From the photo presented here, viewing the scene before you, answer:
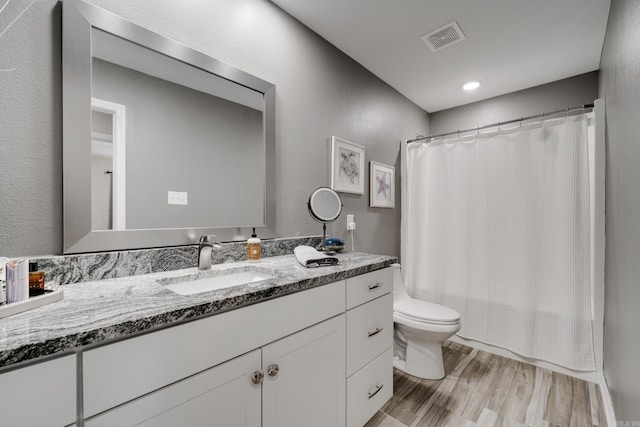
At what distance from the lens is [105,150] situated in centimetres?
103

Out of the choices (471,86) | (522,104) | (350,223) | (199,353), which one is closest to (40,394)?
(199,353)

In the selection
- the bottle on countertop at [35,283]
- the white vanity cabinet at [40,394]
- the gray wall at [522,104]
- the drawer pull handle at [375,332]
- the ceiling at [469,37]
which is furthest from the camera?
the gray wall at [522,104]

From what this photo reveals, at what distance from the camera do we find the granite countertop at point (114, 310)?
0.52 m

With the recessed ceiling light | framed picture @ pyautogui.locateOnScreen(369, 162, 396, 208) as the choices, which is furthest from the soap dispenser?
the recessed ceiling light

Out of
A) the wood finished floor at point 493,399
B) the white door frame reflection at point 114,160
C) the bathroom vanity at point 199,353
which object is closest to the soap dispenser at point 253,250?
the bathroom vanity at point 199,353

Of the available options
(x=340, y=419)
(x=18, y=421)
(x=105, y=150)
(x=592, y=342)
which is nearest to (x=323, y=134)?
(x=105, y=150)

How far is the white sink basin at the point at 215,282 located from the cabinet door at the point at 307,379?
0.93ft

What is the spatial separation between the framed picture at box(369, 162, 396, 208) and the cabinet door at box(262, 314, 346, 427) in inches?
52.9

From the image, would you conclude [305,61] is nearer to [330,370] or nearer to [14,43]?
[14,43]

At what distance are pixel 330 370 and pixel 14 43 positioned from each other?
162cm

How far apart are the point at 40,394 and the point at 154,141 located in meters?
0.93

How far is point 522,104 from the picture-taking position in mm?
2609

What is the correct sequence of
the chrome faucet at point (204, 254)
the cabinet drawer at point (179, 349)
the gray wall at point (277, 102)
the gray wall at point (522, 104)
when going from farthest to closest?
the gray wall at point (522, 104)
the chrome faucet at point (204, 254)
the gray wall at point (277, 102)
the cabinet drawer at point (179, 349)

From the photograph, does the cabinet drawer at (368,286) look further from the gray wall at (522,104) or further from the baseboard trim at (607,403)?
the gray wall at (522,104)
